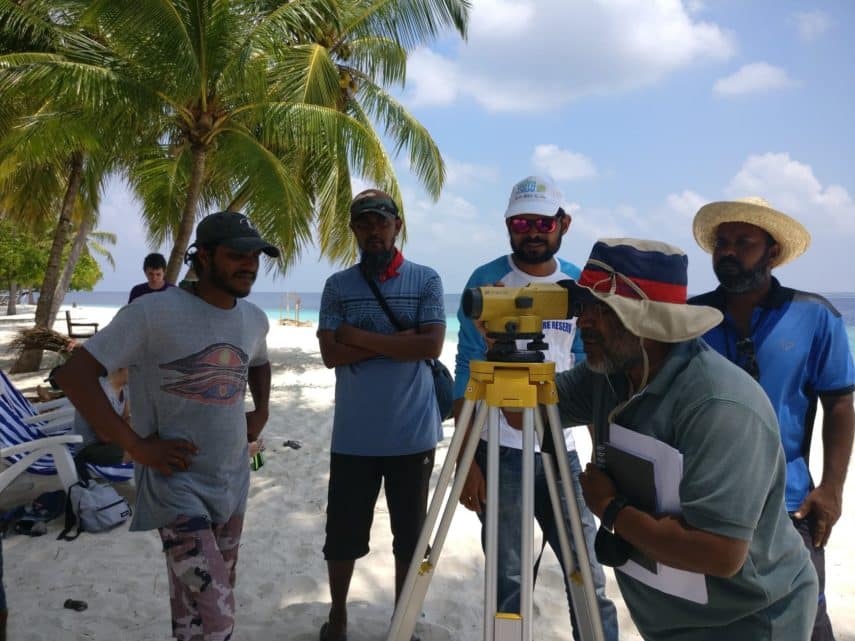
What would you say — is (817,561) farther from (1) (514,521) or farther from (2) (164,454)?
(2) (164,454)

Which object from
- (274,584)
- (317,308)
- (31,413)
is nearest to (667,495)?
(274,584)

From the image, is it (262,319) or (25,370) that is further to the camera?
(25,370)

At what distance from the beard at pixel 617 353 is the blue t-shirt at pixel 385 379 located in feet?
4.40

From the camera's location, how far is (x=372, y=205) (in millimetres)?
2662

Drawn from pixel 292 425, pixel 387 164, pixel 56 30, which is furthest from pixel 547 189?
pixel 56 30

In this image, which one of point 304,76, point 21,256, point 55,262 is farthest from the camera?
point 21,256

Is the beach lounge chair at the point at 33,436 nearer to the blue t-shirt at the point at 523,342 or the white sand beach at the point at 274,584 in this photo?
the white sand beach at the point at 274,584

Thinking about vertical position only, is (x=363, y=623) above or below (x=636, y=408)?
below

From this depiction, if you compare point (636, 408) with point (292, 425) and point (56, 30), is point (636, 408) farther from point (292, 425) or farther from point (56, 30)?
point (56, 30)

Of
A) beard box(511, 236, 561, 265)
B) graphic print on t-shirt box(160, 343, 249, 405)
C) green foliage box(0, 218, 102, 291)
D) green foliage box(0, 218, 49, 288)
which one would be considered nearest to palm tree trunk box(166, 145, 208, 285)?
graphic print on t-shirt box(160, 343, 249, 405)

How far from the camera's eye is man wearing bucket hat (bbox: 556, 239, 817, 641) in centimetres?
116

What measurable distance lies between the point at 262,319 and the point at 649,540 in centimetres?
167

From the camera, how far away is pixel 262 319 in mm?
2387

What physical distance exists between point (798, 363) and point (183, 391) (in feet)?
6.75
